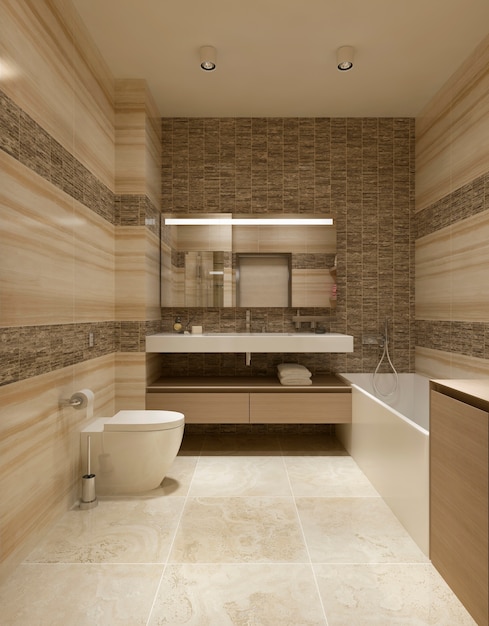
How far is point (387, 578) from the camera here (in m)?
1.77

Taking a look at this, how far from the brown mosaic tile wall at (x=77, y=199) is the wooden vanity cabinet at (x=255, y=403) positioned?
47 cm

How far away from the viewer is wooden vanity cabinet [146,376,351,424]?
324 centimetres

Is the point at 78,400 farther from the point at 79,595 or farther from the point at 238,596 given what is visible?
the point at 238,596

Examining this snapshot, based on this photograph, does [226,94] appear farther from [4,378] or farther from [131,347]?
[4,378]

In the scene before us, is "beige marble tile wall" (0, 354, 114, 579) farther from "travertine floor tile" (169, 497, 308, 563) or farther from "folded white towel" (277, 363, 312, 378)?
"folded white towel" (277, 363, 312, 378)

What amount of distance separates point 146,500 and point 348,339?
180cm

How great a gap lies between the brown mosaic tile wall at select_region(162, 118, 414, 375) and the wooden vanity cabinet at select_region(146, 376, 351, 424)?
546mm

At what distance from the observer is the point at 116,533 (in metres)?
2.12

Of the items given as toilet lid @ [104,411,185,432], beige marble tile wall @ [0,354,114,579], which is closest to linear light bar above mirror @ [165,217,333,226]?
beige marble tile wall @ [0,354,114,579]

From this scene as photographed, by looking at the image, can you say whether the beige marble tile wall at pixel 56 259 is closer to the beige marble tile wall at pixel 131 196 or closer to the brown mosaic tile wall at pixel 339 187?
the beige marble tile wall at pixel 131 196

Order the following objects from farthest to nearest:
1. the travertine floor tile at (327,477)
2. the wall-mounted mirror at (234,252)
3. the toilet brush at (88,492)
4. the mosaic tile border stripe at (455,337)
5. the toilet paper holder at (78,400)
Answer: the wall-mounted mirror at (234,252) < the mosaic tile border stripe at (455,337) < the travertine floor tile at (327,477) < the toilet brush at (88,492) < the toilet paper holder at (78,400)

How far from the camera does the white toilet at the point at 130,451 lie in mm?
2477

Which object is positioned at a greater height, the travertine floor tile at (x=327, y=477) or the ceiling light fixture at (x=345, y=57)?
the ceiling light fixture at (x=345, y=57)

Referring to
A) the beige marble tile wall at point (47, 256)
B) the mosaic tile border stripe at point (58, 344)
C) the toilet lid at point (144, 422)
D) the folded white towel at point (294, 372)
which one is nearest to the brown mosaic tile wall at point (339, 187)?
the folded white towel at point (294, 372)
